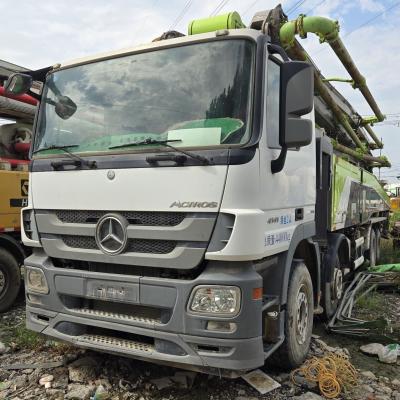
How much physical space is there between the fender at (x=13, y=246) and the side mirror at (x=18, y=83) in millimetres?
2363

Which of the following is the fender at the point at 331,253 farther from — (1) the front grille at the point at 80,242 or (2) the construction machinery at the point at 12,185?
(2) the construction machinery at the point at 12,185

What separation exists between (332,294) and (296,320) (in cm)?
195

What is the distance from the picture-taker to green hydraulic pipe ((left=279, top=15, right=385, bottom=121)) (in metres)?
3.99

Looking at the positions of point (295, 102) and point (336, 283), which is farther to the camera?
point (336, 283)

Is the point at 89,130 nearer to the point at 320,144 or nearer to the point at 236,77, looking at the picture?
the point at 236,77

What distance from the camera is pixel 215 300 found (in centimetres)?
280

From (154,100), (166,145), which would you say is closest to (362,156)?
(154,100)

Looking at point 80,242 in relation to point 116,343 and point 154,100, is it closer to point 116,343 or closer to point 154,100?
point 116,343

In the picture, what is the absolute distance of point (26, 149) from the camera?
595 centimetres

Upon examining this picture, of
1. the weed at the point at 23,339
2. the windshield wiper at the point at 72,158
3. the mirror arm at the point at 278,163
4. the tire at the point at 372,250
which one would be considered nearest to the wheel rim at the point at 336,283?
the mirror arm at the point at 278,163

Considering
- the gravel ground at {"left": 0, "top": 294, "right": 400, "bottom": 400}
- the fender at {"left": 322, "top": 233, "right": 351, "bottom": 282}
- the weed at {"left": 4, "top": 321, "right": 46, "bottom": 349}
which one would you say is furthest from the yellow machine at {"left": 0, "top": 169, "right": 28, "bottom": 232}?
the fender at {"left": 322, "top": 233, "right": 351, "bottom": 282}

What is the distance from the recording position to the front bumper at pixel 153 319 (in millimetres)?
2793

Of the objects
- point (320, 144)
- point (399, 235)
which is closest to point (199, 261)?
point (320, 144)

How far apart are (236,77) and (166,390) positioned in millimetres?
2333
